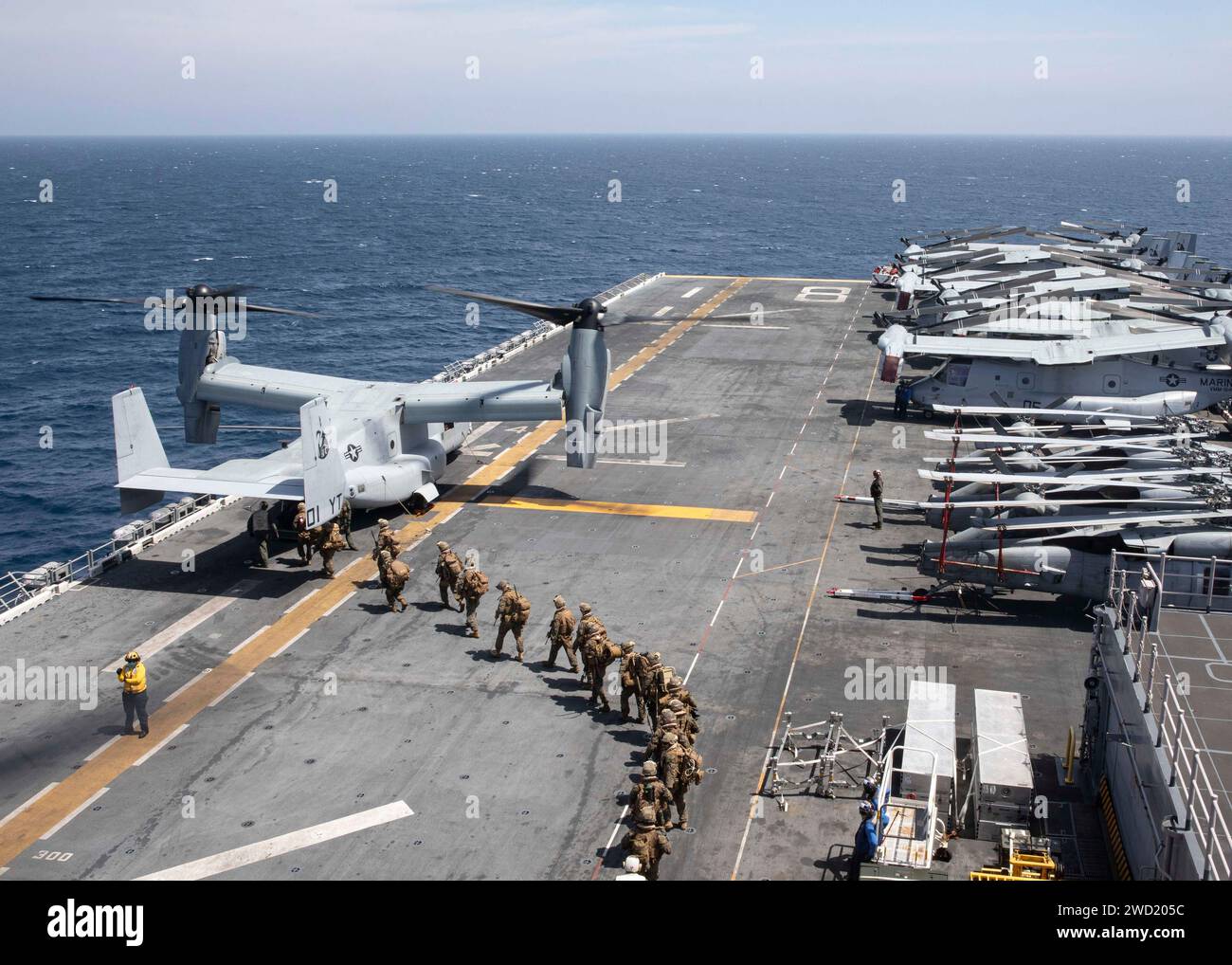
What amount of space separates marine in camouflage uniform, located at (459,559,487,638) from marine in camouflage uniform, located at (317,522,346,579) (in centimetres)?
462

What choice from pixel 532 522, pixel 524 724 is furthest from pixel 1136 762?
pixel 532 522

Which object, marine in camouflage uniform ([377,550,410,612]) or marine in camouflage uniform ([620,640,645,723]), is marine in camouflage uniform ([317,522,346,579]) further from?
marine in camouflage uniform ([620,640,645,723])

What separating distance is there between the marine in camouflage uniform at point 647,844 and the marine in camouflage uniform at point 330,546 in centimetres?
1520

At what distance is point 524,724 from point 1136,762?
455 inches

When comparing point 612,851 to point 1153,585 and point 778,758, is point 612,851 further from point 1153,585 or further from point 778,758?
point 1153,585

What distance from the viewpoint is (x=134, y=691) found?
71.3 feet

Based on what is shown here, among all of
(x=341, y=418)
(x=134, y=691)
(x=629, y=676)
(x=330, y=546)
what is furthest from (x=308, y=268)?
(x=629, y=676)

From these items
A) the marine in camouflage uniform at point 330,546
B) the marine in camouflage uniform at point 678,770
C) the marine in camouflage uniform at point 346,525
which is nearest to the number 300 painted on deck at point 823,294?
the marine in camouflage uniform at point 346,525

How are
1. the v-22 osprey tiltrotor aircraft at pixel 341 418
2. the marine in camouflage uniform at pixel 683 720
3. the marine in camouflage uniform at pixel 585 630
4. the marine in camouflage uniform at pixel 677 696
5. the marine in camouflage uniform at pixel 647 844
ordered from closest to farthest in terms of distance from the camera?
the marine in camouflage uniform at pixel 647 844 → the marine in camouflage uniform at pixel 683 720 → the marine in camouflage uniform at pixel 677 696 → the marine in camouflage uniform at pixel 585 630 → the v-22 osprey tiltrotor aircraft at pixel 341 418

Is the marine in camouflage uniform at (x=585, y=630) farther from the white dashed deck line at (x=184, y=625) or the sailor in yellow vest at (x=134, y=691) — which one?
the white dashed deck line at (x=184, y=625)

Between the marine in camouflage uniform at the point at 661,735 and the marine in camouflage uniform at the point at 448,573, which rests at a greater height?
the marine in camouflage uniform at the point at 448,573

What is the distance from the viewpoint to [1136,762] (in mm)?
15898

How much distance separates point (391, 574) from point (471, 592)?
2.27m

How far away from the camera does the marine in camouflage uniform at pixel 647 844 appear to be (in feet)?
55.1
